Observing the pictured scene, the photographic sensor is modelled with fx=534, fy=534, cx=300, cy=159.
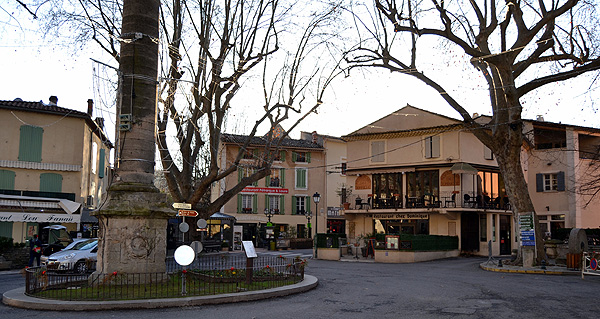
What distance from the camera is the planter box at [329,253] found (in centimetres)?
3008

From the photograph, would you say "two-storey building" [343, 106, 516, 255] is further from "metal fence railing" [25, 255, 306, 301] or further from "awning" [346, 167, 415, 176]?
"metal fence railing" [25, 255, 306, 301]

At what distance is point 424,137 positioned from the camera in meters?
36.7

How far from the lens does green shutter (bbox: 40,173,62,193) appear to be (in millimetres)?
30922

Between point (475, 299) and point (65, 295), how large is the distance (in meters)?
9.50

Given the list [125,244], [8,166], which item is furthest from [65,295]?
[8,166]

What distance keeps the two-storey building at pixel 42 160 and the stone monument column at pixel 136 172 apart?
1607cm

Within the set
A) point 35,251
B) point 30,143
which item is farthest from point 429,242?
point 30,143

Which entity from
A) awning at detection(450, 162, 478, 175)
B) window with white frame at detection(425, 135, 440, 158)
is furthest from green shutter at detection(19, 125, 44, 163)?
awning at detection(450, 162, 478, 175)

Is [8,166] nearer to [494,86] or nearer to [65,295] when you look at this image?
[65,295]

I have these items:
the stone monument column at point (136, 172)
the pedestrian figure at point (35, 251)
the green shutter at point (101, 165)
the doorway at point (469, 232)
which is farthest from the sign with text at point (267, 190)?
the stone monument column at point (136, 172)

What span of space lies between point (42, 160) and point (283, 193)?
26997 mm

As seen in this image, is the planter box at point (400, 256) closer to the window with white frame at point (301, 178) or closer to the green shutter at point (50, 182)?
the green shutter at point (50, 182)

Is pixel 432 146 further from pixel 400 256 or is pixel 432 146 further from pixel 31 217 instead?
pixel 31 217

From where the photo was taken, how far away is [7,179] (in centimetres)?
2986
